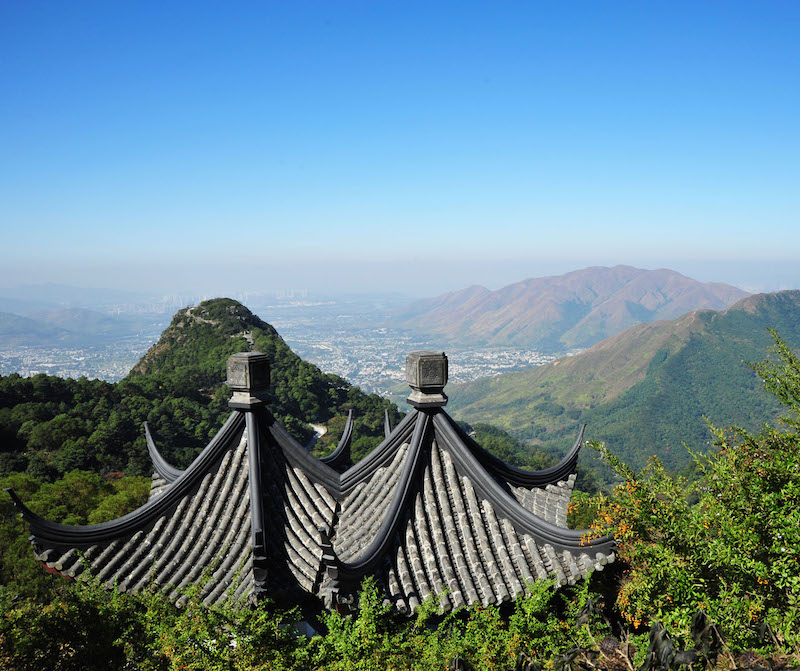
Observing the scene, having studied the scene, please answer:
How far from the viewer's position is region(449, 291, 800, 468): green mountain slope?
402 feet

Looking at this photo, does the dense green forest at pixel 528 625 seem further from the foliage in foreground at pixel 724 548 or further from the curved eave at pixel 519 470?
the curved eave at pixel 519 470

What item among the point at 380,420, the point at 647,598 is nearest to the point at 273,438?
the point at 647,598

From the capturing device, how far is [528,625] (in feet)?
16.4

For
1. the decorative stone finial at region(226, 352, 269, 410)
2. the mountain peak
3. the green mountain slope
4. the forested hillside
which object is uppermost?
the decorative stone finial at region(226, 352, 269, 410)

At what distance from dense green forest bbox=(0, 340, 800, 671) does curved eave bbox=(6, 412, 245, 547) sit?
45 cm

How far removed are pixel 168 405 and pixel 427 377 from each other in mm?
54423

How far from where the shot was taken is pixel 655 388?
15038cm

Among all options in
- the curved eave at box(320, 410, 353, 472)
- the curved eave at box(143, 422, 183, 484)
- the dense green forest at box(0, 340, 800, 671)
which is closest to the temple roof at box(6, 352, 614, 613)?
the dense green forest at box(0, 340, 800, 671)

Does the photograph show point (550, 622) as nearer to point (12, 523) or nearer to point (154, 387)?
point (12, 523)

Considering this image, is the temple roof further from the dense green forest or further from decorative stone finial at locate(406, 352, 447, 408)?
the dense green forest

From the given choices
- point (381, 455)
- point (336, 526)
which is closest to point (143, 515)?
point (336, 526)

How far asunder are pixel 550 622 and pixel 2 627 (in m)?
4.68

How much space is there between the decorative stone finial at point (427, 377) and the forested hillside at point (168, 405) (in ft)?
105

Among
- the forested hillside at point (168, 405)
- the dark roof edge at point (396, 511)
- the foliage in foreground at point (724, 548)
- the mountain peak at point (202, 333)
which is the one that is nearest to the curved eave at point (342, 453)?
the dark roof edge at point (396, 511)
